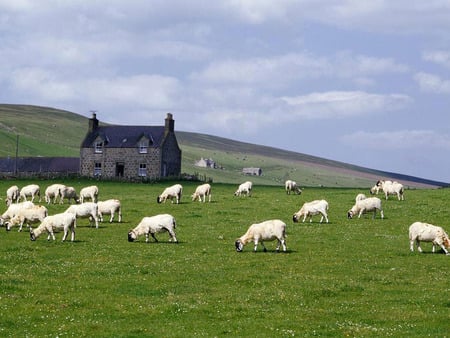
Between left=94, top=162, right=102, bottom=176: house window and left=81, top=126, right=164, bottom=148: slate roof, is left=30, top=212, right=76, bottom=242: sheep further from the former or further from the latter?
left=94, top=162, right=102, bottom=176: house window

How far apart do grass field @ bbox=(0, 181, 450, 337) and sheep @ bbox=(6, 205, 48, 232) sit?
170cm

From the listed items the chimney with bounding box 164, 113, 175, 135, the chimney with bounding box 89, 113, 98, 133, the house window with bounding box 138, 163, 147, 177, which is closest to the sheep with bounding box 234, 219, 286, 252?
the house window with bounding box 138, 163, 147, 177

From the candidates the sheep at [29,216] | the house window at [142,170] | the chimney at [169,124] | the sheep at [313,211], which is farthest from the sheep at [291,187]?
the chimney at [169,124]

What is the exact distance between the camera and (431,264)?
29.1 meters

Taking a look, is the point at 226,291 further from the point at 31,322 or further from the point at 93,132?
the point at 93,132

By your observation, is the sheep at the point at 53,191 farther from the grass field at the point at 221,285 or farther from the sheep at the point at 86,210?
the sheep at the point at 86,210

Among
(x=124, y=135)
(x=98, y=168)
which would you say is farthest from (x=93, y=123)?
(x=98, y=168)

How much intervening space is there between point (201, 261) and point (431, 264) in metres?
9.09

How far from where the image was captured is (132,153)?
106875 mm

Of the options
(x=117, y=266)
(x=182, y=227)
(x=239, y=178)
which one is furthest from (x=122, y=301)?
(x=239, y=178)

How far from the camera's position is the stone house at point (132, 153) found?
106 m

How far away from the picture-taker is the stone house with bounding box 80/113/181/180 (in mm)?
106000

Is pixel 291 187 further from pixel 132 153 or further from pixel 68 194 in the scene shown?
pixel 132 153

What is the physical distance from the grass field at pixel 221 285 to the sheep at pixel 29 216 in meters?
1.70
